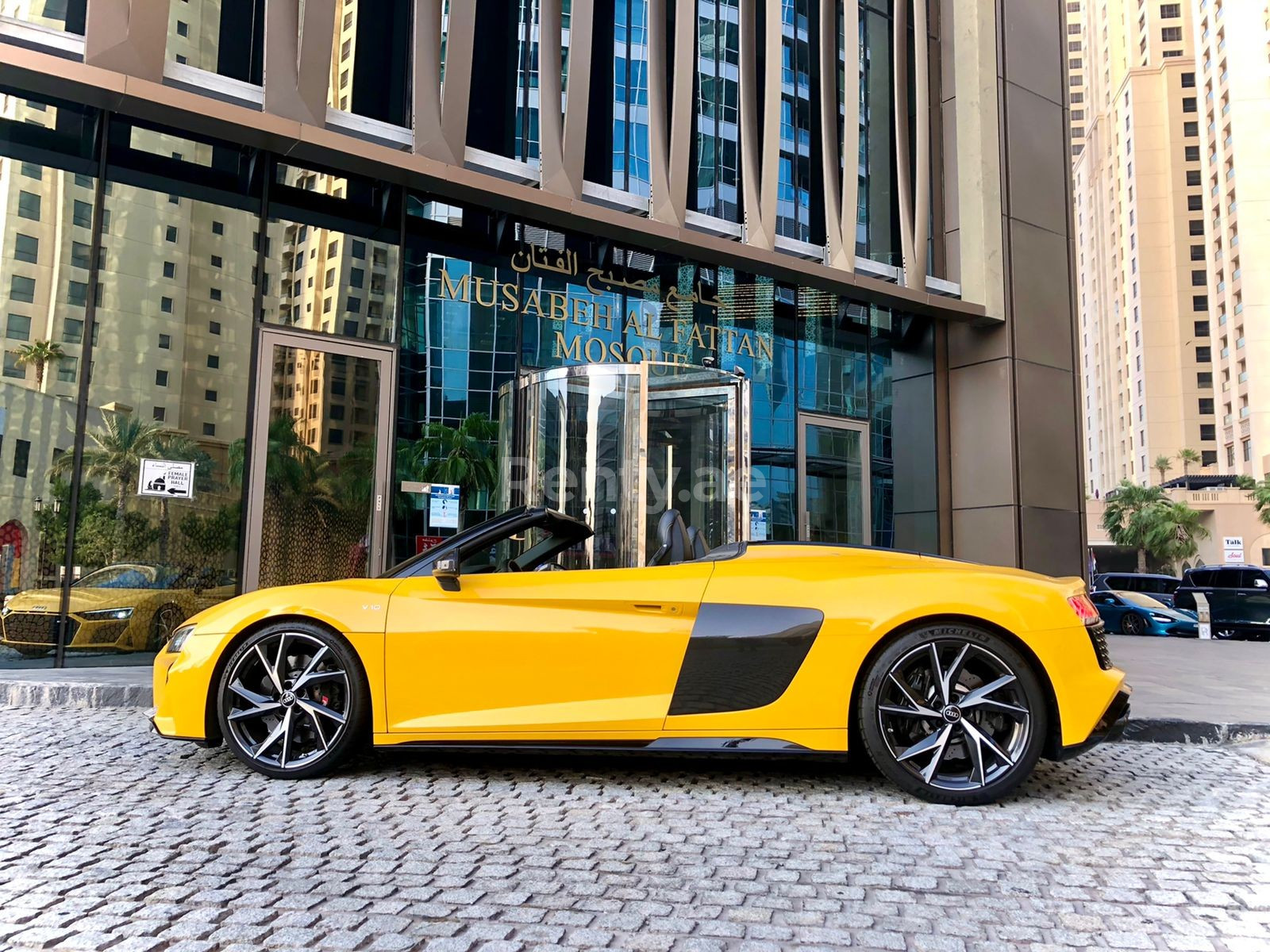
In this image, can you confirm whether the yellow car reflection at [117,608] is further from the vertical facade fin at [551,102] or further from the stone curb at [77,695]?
the vertical facade fin at [551,102]

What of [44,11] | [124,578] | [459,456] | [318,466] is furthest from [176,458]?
[44,11]

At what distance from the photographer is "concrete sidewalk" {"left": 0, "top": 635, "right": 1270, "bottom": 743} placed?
563cm

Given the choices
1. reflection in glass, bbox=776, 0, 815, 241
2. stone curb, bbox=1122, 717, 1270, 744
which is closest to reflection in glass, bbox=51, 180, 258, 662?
reflection in glass, bbox=776, 0, 815, 241

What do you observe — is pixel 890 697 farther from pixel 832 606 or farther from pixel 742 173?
pixel 742 173

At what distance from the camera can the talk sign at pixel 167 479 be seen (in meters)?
8.06

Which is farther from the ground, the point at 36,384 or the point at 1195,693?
the point at 36,384

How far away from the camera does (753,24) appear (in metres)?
10.8

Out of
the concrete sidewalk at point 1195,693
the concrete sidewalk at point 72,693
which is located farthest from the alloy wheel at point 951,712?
the concrete sidewalk at point 72,693

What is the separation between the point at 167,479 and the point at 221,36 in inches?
166

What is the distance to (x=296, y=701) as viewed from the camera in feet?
13.5

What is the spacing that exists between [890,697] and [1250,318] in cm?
9027

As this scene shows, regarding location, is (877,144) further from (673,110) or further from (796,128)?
(673,110)

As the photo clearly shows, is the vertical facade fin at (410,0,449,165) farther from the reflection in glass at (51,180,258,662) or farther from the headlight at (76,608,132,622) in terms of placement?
the headlight at (76,608,132,622)

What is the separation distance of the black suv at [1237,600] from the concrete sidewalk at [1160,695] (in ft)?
33.4
